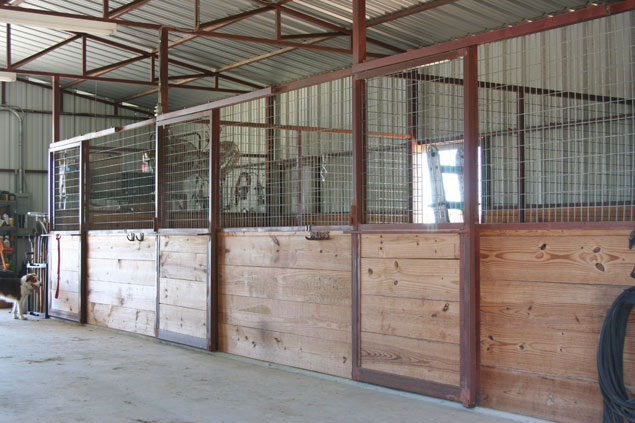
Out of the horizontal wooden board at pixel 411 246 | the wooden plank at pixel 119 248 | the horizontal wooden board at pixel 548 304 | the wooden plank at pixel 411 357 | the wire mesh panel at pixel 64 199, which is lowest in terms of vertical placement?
the wooden plank at pixel 411 357

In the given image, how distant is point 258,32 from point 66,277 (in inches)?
204

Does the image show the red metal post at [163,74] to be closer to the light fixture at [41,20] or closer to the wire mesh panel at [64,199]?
the light fixture at [41,20]

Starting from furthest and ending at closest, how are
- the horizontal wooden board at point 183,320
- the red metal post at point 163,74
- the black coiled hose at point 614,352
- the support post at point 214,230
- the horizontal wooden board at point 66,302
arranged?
the horizontal wooden board at point 66,302 < the red metal post at point 163,74 < the horizontal wooden board at point 183,320 < the support post at point 214,230 < the black coiled hose at point 614,352

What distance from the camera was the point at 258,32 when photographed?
37.7ft

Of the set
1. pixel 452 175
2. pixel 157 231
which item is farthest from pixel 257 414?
pixel 157 231

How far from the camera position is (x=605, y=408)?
Answer: 134 inches

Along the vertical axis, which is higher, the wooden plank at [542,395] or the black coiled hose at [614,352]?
the black coiled hose at [614,352]

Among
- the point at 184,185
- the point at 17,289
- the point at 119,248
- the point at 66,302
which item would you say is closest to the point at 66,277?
the point at 66,302

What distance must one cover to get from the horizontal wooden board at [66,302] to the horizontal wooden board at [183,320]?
2.16 meters

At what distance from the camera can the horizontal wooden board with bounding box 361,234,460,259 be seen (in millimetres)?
4258

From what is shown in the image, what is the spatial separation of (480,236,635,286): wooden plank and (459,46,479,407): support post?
94 mm

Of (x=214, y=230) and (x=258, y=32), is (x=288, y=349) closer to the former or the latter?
(x=214, y=230)

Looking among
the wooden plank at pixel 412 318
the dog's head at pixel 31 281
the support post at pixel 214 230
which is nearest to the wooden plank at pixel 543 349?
the wooden plank at pixel 412 318

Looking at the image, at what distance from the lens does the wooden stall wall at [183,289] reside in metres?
6.31
